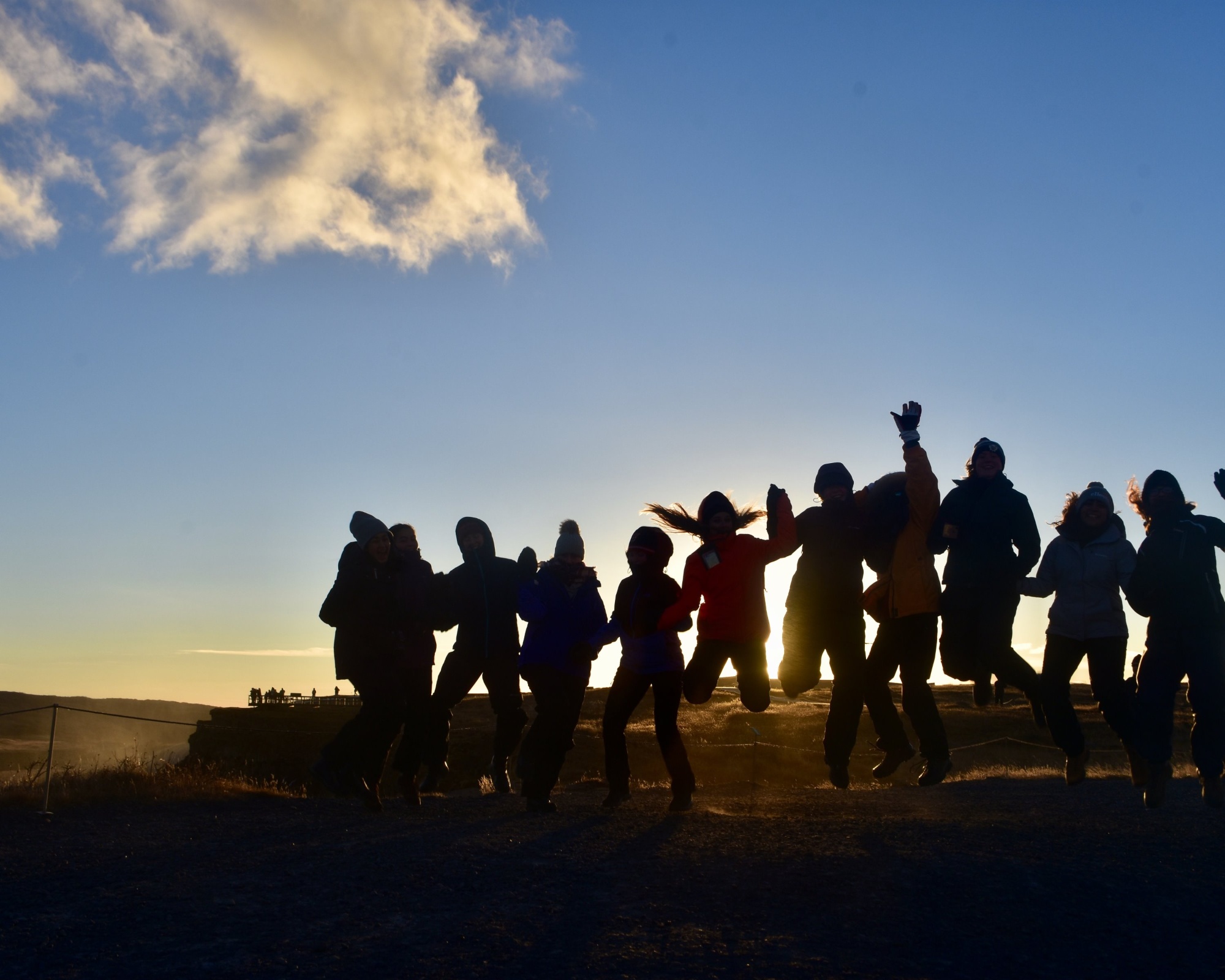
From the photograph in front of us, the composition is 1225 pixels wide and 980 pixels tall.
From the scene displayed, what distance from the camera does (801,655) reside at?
26.3ft

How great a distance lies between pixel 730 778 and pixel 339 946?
17765 millimetres

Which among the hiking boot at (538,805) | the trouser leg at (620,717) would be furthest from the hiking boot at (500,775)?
the hiking boot at (538,805)

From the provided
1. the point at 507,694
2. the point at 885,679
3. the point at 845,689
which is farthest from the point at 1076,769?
the point at 507,694

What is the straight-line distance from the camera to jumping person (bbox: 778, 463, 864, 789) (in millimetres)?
7969

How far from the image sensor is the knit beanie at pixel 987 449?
8.07 m

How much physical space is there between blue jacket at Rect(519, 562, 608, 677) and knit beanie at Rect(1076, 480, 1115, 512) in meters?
3.72

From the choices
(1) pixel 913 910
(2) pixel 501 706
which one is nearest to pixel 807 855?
(1) pixel 913 910

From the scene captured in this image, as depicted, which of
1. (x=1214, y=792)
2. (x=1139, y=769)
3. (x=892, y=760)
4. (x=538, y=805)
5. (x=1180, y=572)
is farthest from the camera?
(x=892, y=760)

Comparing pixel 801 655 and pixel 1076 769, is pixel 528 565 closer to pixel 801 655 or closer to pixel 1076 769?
pixel 801 655

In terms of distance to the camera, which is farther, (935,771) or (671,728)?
(935,771)

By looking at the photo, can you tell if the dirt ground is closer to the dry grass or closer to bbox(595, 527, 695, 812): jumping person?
bbox(595, 527, 695, 812): jumping person

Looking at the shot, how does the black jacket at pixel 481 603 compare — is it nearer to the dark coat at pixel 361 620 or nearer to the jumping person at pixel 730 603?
the dark coat at pixel 361 620

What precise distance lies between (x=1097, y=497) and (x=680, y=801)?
3846 millimetres

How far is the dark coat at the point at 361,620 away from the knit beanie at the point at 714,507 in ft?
8.30
